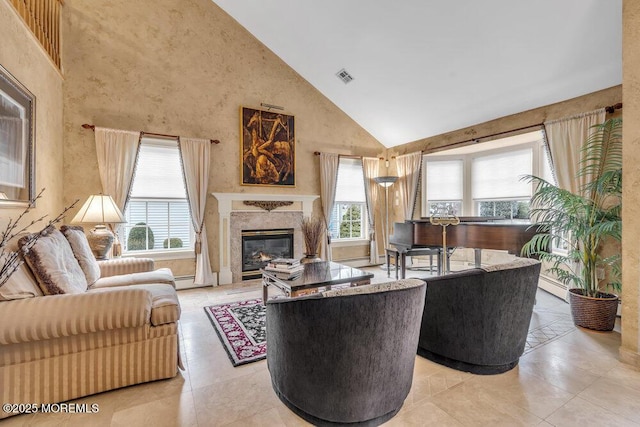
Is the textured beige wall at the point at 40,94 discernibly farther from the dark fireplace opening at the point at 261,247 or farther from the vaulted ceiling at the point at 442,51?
the vaulted ceiling at the point at 442,51

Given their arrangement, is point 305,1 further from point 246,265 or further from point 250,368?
point 250,368

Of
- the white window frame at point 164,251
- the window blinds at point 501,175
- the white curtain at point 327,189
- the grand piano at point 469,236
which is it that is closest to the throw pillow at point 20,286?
the white window frame at point 164,251

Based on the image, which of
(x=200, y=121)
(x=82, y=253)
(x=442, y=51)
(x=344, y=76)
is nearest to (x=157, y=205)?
(x=200, y=121)

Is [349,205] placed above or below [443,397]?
above

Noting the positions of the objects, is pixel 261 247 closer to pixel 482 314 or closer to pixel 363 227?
pixel 363 227

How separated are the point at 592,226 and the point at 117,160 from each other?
18.7ft

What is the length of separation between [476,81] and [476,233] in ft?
7.15

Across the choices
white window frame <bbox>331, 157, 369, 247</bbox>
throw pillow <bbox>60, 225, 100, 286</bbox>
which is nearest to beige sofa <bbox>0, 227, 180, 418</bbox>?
throw pillow <bbox>60, 225, 100, 286</bbox>

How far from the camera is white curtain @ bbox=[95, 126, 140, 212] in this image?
12.7 ft

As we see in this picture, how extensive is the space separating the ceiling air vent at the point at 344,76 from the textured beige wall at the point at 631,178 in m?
3.33

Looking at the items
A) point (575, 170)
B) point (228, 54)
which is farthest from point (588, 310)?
point (228, 54)

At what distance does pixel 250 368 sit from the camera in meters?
2.24

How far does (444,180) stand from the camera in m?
5.74

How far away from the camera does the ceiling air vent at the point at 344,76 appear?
4.86m
